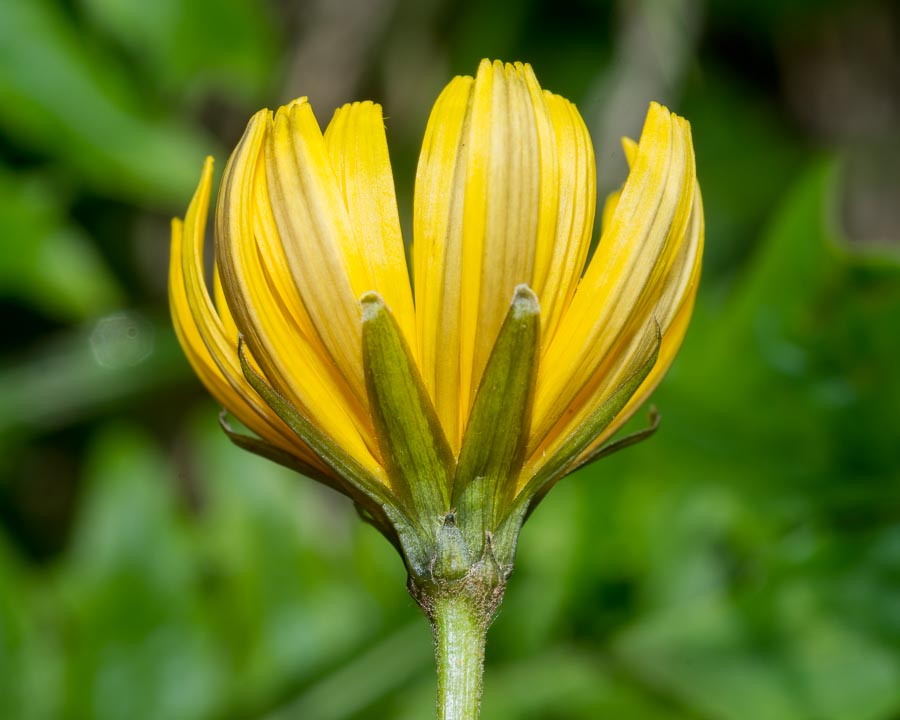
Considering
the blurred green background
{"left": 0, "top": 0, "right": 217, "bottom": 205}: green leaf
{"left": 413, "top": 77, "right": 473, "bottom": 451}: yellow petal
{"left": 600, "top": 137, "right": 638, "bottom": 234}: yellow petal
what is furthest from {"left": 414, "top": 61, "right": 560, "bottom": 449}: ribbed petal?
{"left": 0, "top": 0, "right": 217, "bottom": 205}: green leaf

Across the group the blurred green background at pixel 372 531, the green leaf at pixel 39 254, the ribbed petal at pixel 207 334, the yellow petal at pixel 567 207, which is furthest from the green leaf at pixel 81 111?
the yellow petal at pixel 567 207

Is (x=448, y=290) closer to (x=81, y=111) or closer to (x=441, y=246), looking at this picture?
(x=441, y=246)

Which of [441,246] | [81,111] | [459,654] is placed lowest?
[459,654]

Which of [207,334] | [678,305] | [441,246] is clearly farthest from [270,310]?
[678,305]

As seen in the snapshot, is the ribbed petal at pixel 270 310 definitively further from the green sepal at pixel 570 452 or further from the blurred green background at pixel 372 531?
the blurred green background at pixel 372 531

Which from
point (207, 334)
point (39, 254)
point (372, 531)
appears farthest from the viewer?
point (39, 254)

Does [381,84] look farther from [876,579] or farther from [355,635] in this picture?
[876,579]
